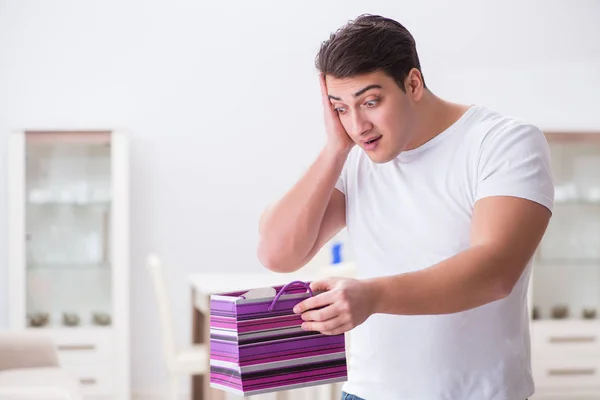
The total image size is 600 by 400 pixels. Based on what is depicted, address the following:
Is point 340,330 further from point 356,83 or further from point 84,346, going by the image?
point 84,346

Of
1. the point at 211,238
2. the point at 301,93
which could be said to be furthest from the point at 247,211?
the point at 301,93

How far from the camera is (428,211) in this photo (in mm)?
1381

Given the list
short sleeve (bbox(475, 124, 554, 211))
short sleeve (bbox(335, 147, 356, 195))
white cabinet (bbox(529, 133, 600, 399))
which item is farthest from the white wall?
short sleeve (bbox(475, 124, 554, 211))

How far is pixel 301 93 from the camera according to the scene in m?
5.34

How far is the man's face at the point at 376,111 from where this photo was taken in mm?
1373

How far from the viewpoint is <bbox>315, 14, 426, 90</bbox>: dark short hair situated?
1.36 meters

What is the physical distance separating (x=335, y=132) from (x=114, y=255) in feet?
11.6

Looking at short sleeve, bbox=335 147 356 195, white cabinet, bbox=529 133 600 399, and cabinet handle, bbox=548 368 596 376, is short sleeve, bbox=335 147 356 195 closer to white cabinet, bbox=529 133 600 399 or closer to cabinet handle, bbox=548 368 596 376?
white cabinet, bbox=529 133 600 399

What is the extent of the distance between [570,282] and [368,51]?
164 inches

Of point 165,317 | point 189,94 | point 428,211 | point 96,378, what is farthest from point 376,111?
point 189,94

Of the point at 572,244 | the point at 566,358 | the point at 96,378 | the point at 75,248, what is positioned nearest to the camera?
the point at 96,378

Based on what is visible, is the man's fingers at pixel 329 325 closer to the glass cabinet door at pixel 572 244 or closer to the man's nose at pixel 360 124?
the man's nose at pixel 360 124

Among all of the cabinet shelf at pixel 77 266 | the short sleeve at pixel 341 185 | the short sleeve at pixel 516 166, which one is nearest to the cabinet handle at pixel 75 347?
the cabinet shelf at pixel 77 266

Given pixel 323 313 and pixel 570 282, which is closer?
pixel 323 313
